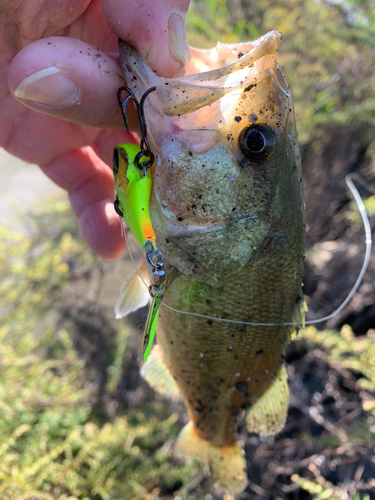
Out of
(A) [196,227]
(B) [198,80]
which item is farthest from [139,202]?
(B) [198,80]

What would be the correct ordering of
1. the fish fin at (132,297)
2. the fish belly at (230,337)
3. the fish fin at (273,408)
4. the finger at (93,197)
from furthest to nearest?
the finger at (93,197) < the fish fin at (273,408) < the fish fin at (132,297) < the fish belly at (230,337)

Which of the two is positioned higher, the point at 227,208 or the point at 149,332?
the point at 227,208

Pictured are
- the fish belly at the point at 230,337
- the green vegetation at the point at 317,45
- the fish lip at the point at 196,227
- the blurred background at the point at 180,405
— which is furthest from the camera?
the green vegetation at the point at 317,45

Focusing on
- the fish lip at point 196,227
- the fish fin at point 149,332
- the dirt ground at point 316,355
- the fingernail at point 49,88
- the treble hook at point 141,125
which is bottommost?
the dirt ground at point 316,355

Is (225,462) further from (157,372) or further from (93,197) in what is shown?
(93,197)

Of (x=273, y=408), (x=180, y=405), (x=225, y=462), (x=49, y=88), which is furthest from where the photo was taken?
(x=180, y=405)

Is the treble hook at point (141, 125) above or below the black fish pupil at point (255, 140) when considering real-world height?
above

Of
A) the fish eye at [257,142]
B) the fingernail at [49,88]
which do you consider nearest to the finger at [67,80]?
the fingernail at [49,88]

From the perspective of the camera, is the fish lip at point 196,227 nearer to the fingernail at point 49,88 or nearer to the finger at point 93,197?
the fingernail at point 49,88
